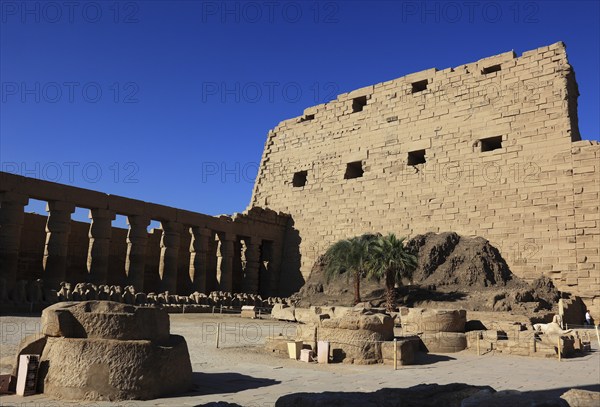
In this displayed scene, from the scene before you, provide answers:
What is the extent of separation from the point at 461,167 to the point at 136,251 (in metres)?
13.4

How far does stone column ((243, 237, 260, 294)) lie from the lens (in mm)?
25953

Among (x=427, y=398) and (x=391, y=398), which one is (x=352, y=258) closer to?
(x=427, y=398)

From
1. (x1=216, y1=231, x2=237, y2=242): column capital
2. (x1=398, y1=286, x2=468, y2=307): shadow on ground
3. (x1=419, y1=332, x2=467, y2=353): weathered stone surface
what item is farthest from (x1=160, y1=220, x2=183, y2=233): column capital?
(x1=419, y1=332, x2=467, y2=353): weathered stone surface

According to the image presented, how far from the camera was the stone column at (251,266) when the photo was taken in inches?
1022

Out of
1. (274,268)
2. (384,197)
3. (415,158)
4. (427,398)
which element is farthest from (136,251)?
(427,398)

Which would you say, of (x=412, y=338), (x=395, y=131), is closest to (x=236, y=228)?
(x=395, y=131)

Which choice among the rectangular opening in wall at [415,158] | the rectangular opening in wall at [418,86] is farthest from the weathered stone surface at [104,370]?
the rectangular opening in wall at [418,86]

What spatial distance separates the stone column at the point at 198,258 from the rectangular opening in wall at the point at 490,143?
1233 centimetres

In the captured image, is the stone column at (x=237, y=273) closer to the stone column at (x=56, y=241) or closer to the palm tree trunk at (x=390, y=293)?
the palm tree trunk at (x=390, y=293)

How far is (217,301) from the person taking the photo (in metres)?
19.9

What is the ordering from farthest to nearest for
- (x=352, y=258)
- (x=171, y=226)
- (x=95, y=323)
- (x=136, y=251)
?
1. (x=171, y=226)
2. (x=136, y=251)
3. (x=352, y=258)
4. (x=95, y=323)

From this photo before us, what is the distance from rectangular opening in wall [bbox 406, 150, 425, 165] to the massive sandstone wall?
0.06 m

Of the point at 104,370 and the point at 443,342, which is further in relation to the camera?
the point at 443,342

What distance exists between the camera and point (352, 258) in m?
20.0
